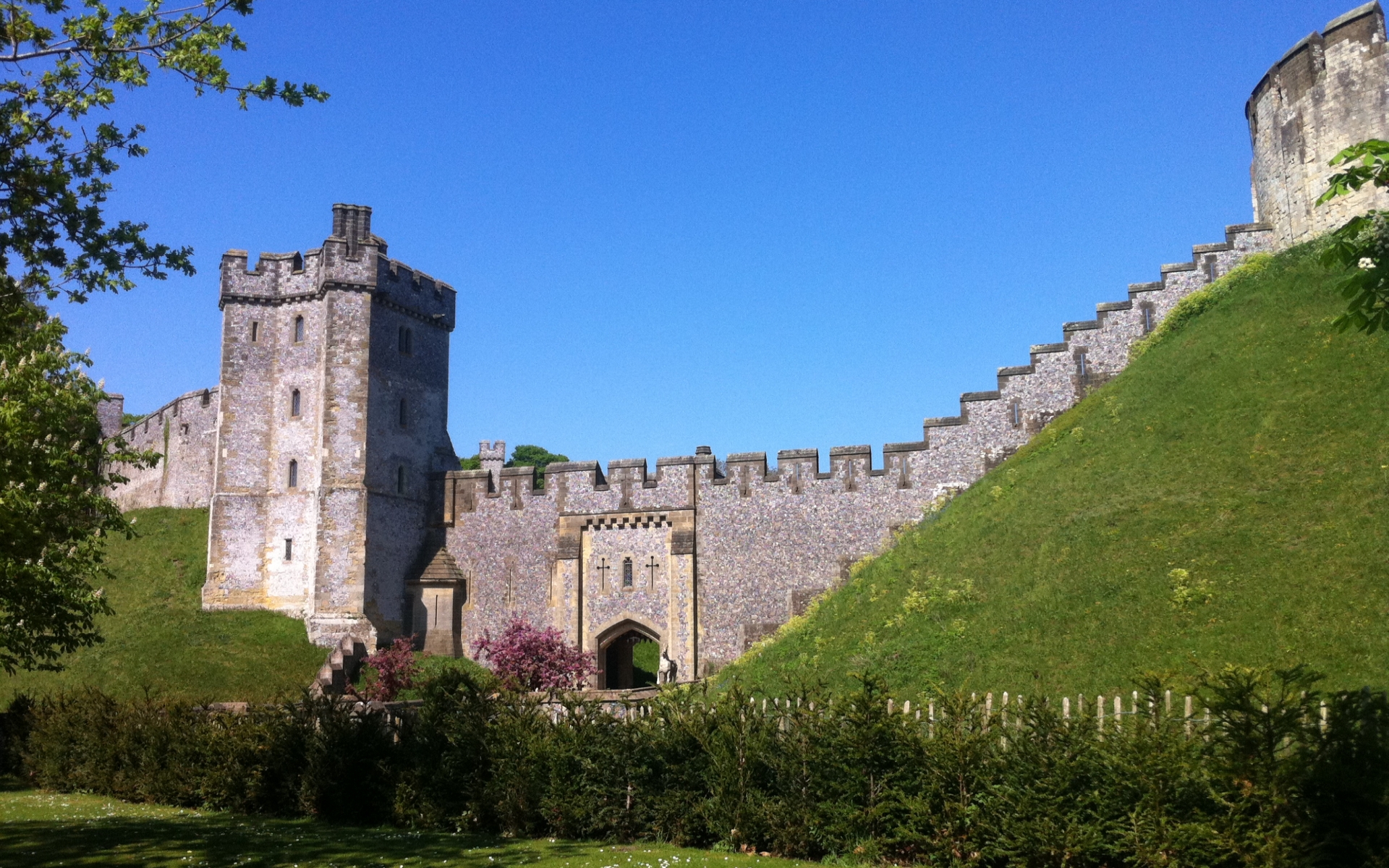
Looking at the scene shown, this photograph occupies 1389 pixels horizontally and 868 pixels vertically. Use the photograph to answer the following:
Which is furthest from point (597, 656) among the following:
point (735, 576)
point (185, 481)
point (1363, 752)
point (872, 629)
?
point (1363, 752)

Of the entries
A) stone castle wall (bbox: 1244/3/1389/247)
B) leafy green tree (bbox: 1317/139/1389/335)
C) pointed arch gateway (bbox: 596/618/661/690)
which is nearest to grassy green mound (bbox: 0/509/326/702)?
pointed arch gateway (bbox: 596/618/661/690)

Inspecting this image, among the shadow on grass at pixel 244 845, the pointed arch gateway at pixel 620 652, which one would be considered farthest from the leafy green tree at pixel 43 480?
the pointed arch gateway at pixel 620 652

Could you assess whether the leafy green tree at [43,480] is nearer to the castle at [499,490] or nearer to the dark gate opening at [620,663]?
the castle at [499,490]

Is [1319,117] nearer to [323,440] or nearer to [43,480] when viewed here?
[323,440]

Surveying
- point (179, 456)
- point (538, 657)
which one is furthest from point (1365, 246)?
point (179, 456)

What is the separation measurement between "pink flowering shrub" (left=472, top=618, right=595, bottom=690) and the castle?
1.23m

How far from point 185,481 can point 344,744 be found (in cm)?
2963

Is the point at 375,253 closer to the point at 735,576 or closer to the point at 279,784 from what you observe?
the point at 735,576

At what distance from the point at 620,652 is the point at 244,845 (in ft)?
84.9

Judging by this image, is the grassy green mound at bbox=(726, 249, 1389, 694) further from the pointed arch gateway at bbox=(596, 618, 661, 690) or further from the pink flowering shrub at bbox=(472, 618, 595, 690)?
the pointed arch gateway at bbox=(596, 618, 661, 690)

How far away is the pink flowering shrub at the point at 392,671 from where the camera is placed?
106ft

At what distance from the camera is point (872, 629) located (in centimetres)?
2562

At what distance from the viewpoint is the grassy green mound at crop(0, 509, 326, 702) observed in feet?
109

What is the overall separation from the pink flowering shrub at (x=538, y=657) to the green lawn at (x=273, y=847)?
56.7 ft
